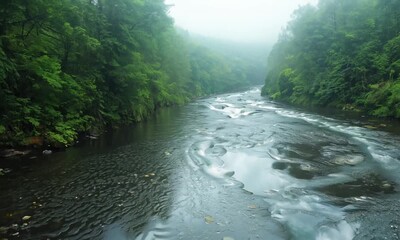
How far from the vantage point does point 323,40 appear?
4625cm

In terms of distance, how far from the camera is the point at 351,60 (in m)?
37.9

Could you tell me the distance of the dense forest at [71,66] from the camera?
15328 millimetres

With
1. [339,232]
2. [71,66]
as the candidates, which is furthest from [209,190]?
[71,66]

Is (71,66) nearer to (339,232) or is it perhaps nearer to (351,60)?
(339,232)

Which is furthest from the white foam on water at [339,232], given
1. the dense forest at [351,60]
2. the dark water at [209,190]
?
the dense forest at [351,60]

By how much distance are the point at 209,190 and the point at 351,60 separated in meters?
33.1

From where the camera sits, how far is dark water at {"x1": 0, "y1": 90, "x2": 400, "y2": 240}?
8492 millimetres

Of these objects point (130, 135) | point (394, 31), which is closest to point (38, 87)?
point (130, 135)

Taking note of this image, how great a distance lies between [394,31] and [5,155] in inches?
1523

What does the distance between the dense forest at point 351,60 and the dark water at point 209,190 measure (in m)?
12.9

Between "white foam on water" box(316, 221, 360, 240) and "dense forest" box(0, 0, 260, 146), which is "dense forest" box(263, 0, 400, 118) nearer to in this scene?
"white foam on water" box(316, 221, 360, 240)

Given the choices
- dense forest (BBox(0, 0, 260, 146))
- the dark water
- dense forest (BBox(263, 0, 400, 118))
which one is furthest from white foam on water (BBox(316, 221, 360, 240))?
dense forest (BBox(263, 0, 400, 118))

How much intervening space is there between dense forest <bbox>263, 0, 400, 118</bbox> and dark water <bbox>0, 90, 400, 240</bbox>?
1295 cm

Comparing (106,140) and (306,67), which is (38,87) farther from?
→ (306,67)
